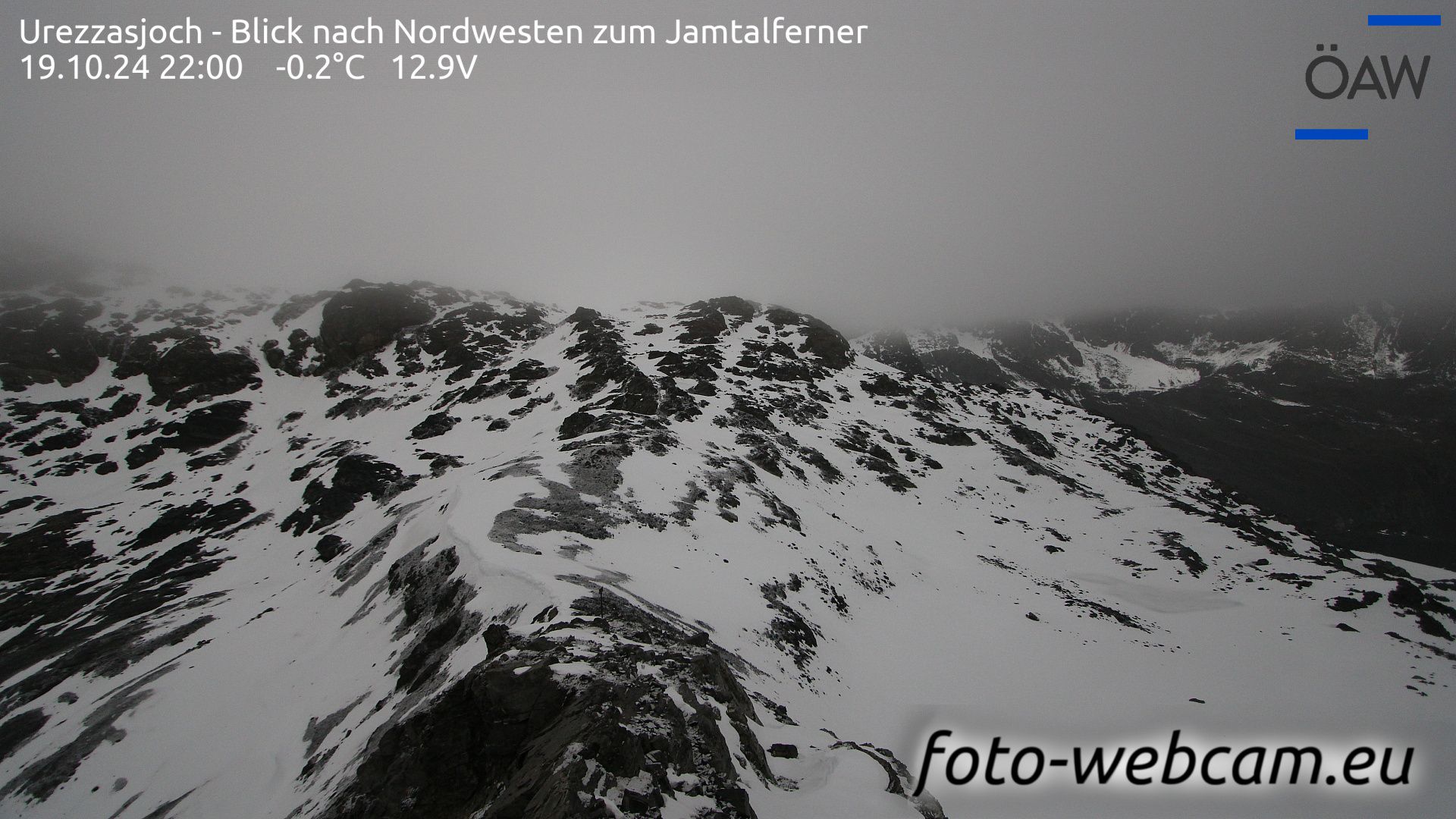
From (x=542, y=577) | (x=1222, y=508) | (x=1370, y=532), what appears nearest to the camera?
(x=542, y=577)

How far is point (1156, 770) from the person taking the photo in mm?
12453

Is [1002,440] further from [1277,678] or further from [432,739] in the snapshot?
[432,739]

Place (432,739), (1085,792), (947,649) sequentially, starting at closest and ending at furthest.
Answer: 1. (432,739)
2. (1085,792)
3. (947,649)

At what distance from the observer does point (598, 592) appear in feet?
51.8

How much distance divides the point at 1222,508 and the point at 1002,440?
22.5 metres

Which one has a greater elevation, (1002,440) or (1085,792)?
(1085,792)

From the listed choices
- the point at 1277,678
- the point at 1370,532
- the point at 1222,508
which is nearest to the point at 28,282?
the point at 1277,678

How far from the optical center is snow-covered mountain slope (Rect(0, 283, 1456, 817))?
10.3 meters

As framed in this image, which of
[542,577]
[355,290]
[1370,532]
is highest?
[355,290]

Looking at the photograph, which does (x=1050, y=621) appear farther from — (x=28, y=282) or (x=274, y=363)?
(x=28, y=282)

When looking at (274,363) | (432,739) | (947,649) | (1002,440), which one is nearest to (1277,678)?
(947,649)

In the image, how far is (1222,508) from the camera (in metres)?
58.3

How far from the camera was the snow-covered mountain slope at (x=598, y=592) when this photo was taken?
10297 mm

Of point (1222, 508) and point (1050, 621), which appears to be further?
point (1222, 508)
